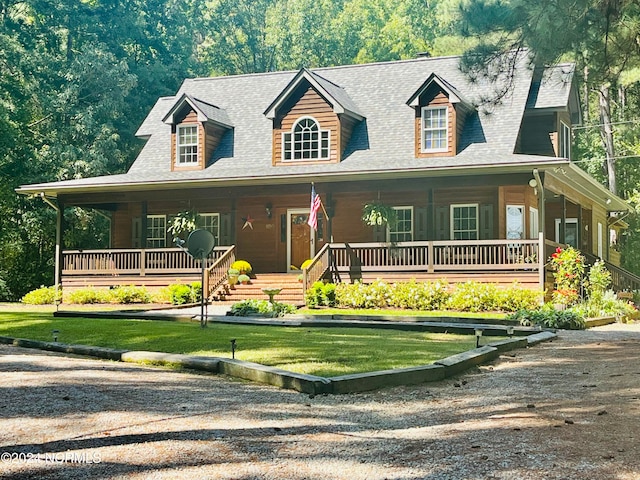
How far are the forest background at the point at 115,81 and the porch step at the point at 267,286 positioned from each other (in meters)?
8.20

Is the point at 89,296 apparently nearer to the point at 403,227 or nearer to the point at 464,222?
the point at 403,227

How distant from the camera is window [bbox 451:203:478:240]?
24.3 metres

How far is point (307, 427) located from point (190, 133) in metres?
22.3

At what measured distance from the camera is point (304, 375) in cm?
816

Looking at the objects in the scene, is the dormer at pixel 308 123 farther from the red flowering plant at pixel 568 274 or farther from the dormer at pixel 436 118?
the red flowering plant at pixel 568 274

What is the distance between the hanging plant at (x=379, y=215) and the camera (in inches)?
933

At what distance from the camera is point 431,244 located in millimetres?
22719

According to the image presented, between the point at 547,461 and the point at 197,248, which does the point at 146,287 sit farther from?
the point at 547,461

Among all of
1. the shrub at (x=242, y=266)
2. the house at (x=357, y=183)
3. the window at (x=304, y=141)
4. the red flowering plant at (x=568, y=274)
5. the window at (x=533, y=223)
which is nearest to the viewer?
A: the red flowering plant at (x=568, y=274)

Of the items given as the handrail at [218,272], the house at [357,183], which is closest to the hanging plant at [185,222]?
the house at [357,183]

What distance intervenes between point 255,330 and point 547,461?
29.9 feet

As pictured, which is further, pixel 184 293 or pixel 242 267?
pixel 242 267

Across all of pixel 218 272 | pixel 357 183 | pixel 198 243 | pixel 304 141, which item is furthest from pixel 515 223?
pixel 198 243

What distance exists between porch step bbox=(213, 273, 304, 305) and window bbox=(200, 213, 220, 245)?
3185 mm
